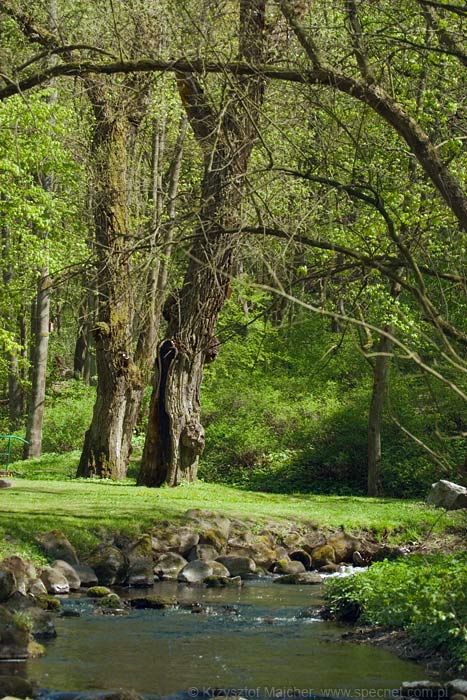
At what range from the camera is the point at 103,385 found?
2262 centimetres

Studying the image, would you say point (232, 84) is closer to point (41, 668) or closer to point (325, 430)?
point (41, 668)

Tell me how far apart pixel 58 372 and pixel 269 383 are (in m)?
14.2

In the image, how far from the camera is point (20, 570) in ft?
39.5

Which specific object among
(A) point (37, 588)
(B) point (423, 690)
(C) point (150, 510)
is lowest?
(B) point (423, 690)

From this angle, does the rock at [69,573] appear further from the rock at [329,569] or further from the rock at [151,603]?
the rock at [329,569]

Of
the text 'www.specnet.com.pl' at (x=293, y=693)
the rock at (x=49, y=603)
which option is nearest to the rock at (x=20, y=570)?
the rock at (x=49, y=603)

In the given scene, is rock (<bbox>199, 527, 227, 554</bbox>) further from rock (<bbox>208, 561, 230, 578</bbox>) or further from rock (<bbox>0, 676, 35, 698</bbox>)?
rock (<bbox>0, 676, 35, 698</bbox>)

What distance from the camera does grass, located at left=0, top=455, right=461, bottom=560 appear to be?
14055mm

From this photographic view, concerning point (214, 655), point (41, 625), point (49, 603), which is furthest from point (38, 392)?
point (214, 655)

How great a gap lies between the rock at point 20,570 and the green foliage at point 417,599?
324cm

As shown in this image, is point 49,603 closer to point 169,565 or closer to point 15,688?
point 169,565

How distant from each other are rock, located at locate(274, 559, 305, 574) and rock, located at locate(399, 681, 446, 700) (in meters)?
6.75

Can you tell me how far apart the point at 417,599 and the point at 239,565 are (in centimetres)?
491

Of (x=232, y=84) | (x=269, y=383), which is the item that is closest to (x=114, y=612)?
(x=232, y=84)
